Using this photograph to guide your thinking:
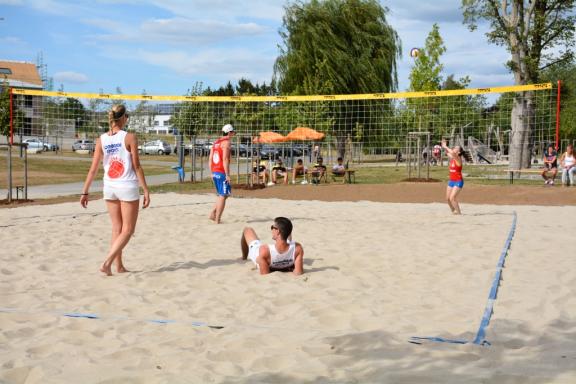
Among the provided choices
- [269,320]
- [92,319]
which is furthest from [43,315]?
[269,320]

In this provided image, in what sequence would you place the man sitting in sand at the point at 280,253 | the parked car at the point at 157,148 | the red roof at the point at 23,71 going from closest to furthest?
1. the man sitting in sand at the point at 280,253
2. the parked car at the point at 157,148
3. the red roof at the point at 23,71

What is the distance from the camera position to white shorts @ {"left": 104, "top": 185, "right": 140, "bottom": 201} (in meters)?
5.46

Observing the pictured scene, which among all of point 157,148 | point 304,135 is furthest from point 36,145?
point 304,135

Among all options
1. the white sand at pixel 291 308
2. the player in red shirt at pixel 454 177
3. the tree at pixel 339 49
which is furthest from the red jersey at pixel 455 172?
the tree at pixel 339 49

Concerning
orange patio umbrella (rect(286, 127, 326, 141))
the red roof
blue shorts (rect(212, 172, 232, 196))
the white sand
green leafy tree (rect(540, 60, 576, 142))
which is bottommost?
the white sand

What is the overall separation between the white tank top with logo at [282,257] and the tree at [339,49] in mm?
27972

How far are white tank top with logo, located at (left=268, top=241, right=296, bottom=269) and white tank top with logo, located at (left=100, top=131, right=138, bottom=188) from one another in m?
1.31

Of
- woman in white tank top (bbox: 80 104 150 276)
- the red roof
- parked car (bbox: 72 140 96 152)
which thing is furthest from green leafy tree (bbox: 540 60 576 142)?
the red roof

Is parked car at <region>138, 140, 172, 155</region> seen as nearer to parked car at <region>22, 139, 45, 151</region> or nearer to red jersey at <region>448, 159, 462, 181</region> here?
parked car at <region>22, 139, 45, 151</region>

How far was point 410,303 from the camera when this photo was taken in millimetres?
4691

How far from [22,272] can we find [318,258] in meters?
2.74

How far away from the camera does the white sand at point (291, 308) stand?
10.9 ft

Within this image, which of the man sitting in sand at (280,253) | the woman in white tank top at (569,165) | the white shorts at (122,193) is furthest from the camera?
the woman in white tank top at (569,165)

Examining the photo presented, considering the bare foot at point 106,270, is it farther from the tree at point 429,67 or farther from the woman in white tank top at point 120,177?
the tree at point 429,67
